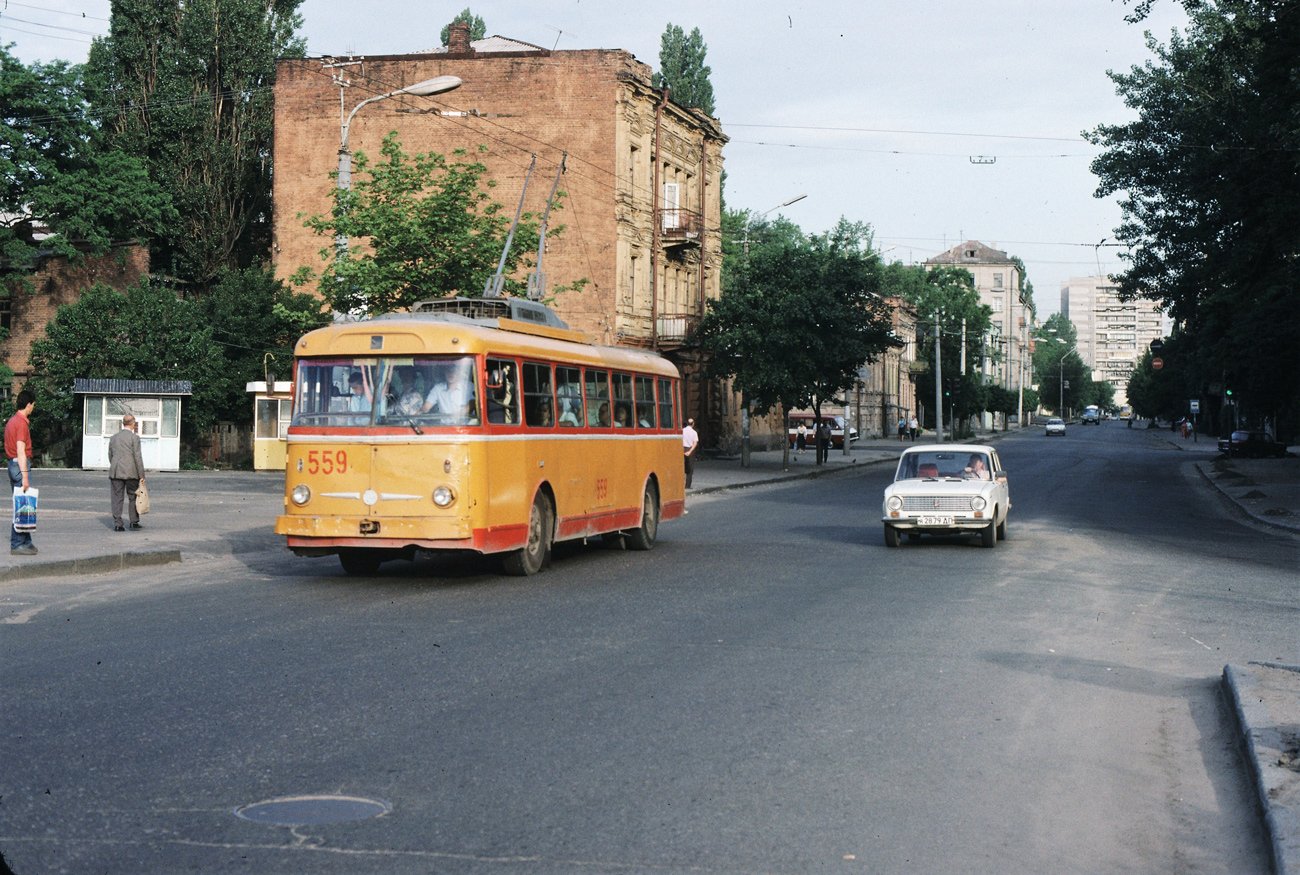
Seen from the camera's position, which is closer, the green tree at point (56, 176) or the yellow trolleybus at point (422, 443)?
the yellow trolleybus at point (422, 443)

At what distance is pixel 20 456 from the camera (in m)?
17.0

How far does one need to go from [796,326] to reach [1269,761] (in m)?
42.0

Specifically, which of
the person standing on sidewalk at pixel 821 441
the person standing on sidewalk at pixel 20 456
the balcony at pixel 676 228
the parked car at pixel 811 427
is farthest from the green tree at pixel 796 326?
the person standing on sidewalk at pixel 20 456

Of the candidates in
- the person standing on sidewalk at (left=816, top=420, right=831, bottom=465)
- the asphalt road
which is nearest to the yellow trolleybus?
the asphalt road

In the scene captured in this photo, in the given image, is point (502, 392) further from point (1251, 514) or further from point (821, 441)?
point (821, 441)

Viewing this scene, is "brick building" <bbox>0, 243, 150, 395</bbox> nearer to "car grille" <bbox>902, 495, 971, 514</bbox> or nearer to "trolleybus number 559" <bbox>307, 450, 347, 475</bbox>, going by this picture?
"car grille" <bbox>902, 495, 971, 514</bbox>

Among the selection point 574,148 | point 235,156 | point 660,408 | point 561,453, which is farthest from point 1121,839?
point 235,156

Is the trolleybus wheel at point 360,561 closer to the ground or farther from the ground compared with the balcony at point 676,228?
closer to the ground

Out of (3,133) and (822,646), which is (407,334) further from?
(3,133)

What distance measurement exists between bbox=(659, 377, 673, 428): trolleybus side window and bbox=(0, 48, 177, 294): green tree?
34.9 metres

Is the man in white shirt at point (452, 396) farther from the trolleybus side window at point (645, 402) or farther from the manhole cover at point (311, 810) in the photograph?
the manhole cover at point (311, 810)

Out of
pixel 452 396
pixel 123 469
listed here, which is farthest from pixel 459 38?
pixel 452 396

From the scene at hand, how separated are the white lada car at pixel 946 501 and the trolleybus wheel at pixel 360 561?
24.0 ft

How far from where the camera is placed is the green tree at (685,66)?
2857 inches
